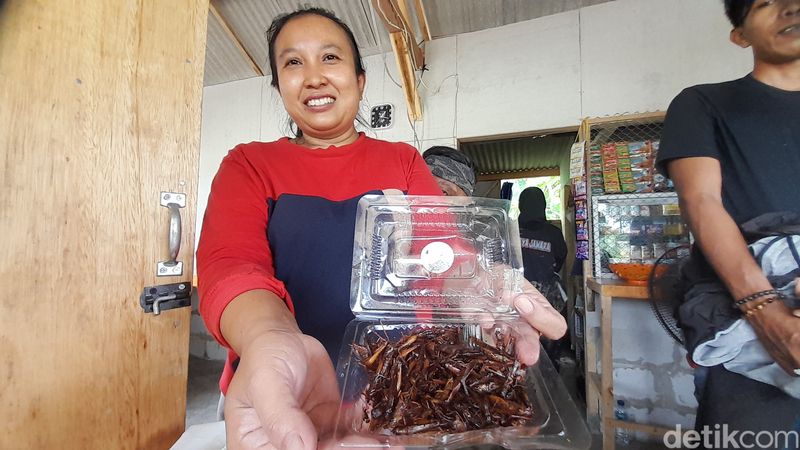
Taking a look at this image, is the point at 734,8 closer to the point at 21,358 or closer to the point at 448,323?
the point at 448,323

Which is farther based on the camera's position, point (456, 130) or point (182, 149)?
point (456, 130)

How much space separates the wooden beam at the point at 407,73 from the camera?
297 cm

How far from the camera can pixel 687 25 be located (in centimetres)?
301

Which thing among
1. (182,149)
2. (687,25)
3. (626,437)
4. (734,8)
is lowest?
(626,437)

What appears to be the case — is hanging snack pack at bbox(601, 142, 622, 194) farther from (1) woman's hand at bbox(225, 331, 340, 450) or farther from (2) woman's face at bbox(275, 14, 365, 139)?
(1) woman's hand at bbox(225, 331, 340, 450)

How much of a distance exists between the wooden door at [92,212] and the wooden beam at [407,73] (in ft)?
6.42

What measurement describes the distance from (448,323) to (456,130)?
10.4 feet

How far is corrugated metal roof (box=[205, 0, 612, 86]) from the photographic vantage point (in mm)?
3309

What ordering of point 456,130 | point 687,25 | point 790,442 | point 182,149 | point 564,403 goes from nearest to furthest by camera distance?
point 564,403, point 790,442, point 182,149, point 687,25, point 456,130

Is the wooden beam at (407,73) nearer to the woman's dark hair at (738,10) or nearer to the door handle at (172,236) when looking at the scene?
the woman's dark hair at (738,10)

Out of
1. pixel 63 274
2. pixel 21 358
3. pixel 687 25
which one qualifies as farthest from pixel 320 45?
pixel 687 25

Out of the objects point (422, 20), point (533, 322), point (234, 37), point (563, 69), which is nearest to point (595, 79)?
point (563, 69)
